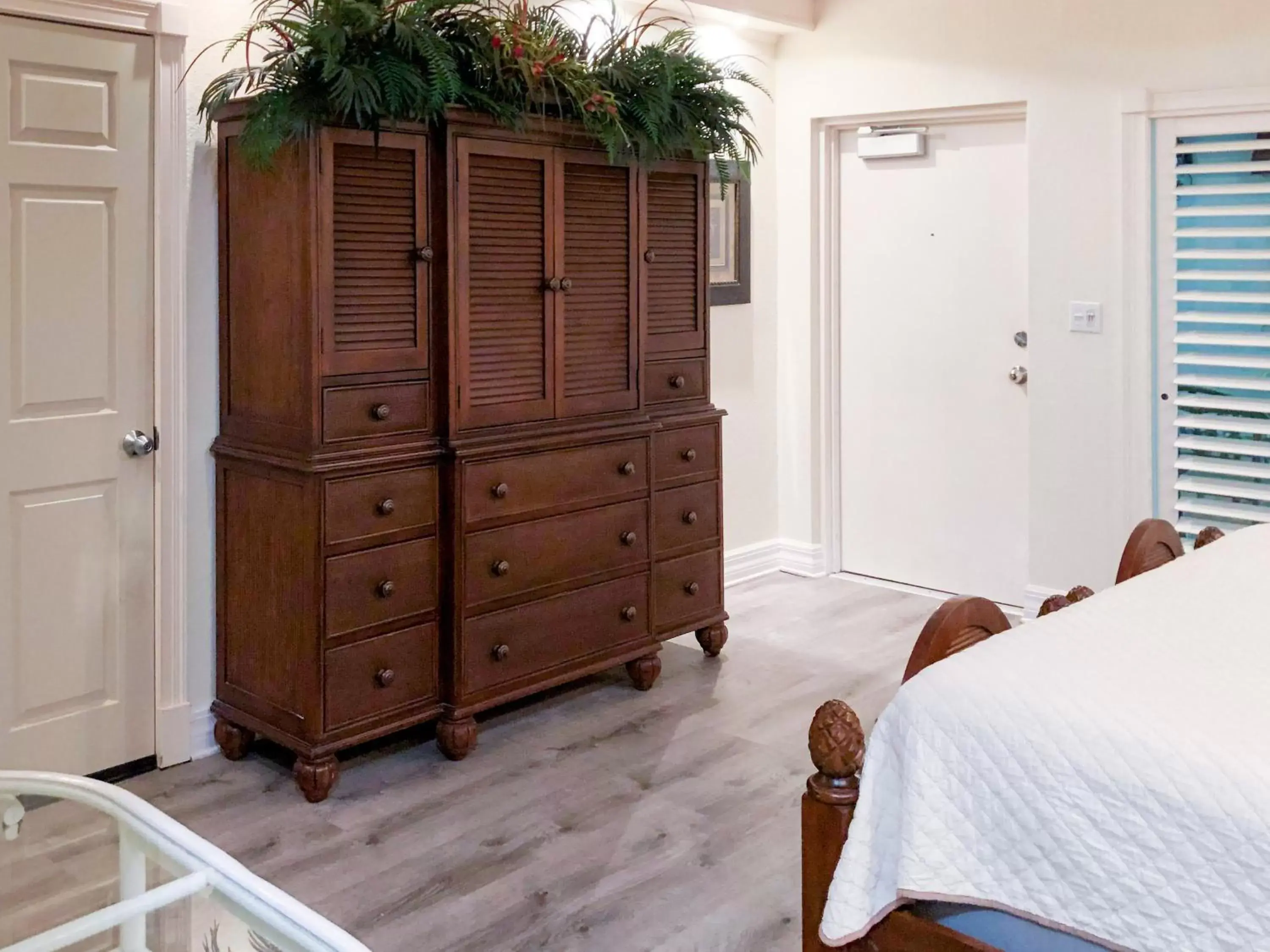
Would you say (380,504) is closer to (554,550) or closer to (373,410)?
(373,410)

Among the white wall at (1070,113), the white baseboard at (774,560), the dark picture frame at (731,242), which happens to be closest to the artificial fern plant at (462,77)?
the dark picture frame at (731,242)

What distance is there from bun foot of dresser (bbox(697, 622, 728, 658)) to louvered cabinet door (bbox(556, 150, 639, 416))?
870 millimetres

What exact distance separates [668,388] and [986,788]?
7.88ft

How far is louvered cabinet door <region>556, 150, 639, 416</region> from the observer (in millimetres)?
3717

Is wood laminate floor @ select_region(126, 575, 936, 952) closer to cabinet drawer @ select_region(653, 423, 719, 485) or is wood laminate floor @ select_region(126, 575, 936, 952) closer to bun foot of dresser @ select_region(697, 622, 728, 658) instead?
bun foot of dresser @ select_region(697, 622, 728, 658)

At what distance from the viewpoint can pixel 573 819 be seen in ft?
10.4

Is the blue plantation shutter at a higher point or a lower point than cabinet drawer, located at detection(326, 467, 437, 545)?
higher

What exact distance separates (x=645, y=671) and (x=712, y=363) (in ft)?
5.01

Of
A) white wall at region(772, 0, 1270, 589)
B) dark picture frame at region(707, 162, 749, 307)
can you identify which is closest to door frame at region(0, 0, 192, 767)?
dark picture frame at region(707, 162, 749, 307)

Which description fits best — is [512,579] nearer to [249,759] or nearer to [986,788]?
[249,759]

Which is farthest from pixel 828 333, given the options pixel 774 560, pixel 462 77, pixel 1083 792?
pixel 1083 792

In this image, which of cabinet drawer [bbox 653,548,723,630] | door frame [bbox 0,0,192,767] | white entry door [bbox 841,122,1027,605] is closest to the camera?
door frame [bbox 0,0,192,767]

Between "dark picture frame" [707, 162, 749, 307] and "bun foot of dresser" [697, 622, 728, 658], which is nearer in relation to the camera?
"bun foot of dresser" [697, 622, 728, 658]

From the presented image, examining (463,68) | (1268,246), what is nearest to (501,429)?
(463,68)
